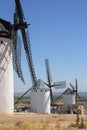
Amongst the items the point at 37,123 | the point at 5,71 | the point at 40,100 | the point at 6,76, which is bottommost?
the point at 37,123

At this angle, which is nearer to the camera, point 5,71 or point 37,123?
point 37,123

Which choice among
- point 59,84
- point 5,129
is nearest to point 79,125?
point 5,129

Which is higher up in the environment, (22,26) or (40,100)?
(22,26)

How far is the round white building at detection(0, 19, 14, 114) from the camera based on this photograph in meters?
35.0

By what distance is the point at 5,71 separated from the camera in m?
35.2

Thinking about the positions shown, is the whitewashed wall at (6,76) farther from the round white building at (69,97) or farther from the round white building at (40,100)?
the round white building at (69,97)

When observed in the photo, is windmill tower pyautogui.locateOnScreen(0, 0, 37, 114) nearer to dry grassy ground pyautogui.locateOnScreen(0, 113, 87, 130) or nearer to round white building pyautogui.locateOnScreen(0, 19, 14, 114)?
round white building pyautogui.locateOnScreen(0, 19, 14, 114)

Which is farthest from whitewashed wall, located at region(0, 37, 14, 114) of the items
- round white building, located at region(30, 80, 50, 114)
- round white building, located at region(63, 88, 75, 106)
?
round white building, located at region(63, 88, 75, 106)

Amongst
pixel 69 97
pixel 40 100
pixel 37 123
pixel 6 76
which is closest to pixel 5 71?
pixel 6 76

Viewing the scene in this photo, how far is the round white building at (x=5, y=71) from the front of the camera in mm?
34969

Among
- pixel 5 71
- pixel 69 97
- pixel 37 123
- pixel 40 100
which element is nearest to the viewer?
pixel 37 123

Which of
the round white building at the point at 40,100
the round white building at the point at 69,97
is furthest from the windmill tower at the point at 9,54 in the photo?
the round white building at the point at 69,97

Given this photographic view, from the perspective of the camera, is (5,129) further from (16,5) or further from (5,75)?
(16,5)

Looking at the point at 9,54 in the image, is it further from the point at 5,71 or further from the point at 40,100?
the point at 40,100
